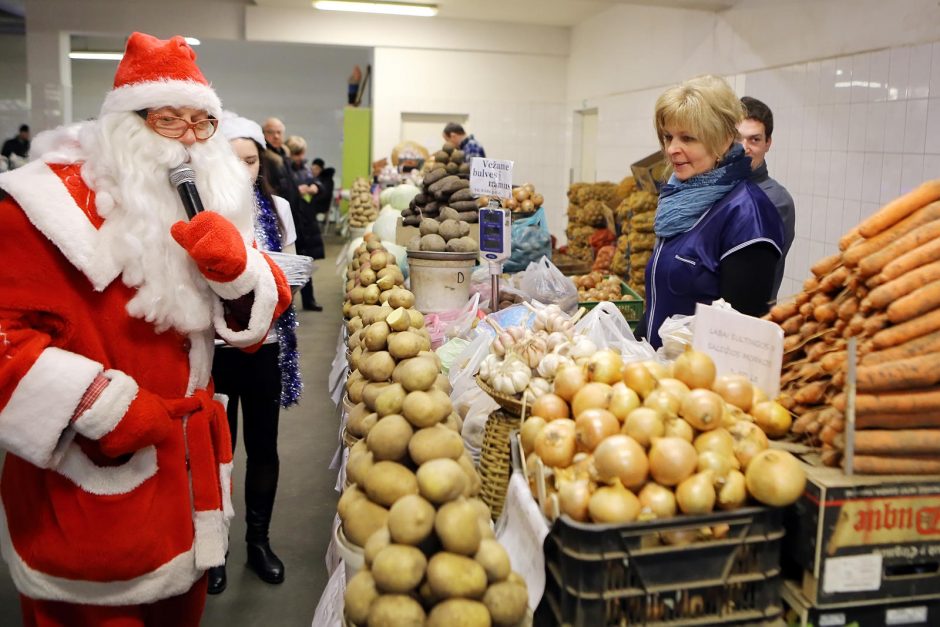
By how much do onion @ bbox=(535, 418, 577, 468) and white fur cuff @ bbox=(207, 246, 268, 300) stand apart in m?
0.82

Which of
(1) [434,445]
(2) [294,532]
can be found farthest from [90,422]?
(2) [294,532]

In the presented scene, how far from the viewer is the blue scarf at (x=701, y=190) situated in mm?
2398

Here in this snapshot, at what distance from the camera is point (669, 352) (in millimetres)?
2104

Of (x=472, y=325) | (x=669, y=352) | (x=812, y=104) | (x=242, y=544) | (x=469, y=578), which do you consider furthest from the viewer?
(x=812, y=104)

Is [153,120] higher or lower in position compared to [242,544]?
higher

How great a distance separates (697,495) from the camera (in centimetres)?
125

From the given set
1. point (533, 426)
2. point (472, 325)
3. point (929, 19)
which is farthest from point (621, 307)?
point (533, 426)

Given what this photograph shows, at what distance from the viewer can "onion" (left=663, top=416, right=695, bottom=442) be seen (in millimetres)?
1364

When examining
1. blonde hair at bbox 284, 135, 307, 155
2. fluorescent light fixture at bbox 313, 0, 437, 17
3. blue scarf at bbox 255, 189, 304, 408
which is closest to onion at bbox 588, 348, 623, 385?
blue scarf at bbox 255, 189, 304, 408

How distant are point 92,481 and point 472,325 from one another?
1.60 meters

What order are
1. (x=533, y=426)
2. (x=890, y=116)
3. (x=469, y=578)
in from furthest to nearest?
(x=890, y=116) < (x=533, y=426) < (x=469, y=578)

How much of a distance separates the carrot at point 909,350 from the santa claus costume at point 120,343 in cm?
131

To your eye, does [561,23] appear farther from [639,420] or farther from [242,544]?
[639,420]

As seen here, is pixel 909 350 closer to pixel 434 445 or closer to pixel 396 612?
pixel 434 445
